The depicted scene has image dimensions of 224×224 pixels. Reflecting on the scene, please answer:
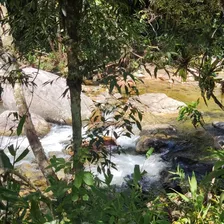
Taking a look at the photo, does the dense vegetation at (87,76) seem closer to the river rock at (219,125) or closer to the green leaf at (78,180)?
the green leaf at (78,180)

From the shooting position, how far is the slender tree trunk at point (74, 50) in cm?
179

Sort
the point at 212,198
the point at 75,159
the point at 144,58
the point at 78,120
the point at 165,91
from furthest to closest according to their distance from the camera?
the point at 165,91 < the point at 212,198 < the point at 144,58 < the point at 78,120 < the point at 75,159

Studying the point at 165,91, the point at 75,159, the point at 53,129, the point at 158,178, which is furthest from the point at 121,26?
the point at 165,91

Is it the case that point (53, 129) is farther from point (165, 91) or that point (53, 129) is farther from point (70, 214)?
point (70, 214)

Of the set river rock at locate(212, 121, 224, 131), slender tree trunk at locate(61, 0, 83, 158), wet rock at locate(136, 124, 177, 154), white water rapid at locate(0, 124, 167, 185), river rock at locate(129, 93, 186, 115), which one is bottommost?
white water rapid at locate(0, 124, 167, 185)

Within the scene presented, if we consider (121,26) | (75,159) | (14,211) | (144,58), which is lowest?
(14,211)

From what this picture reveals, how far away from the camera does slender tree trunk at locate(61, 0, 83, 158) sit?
1793 millimetres

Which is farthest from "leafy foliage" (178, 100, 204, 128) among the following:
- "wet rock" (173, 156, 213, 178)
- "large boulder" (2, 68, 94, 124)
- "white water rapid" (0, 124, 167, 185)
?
"large boulder" (2, 68, 94, 124)

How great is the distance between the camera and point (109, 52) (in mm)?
2000

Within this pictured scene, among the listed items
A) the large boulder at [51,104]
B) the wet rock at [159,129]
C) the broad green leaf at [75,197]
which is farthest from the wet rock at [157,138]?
the broad green leaf at [75,197]

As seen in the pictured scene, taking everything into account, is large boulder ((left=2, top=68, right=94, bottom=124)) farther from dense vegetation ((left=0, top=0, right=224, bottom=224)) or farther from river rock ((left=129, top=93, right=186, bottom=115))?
dense vegetation ((left=0, top=0, right=224, bottom=224))

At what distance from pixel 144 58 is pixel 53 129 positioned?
15.9ft

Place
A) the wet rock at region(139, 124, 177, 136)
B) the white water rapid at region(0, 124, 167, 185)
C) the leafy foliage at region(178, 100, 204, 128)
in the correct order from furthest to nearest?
1. the wet rock at region(139, 124, 177, 136)
2. the white water rapid at region(0, 124, 167, 185)
3. the leafy foliage at region(178, 100, 204, 128)

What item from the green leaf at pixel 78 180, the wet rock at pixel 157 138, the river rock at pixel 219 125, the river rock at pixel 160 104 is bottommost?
the wet rock at pixel 157 138
